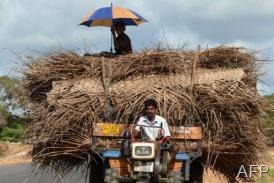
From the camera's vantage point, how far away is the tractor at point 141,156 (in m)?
6.16

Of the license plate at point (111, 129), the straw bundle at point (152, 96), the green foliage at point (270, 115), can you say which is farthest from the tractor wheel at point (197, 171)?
the license plate at point (111, 129)

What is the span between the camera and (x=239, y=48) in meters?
8.02

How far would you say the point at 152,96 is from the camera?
7.23 m

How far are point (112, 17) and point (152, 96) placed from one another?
2.51 m

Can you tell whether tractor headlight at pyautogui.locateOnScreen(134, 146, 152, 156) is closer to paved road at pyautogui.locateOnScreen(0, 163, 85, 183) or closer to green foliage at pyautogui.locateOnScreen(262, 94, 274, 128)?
paved road at pyautogui.locateOnScreen(0, 163, 85, 183)

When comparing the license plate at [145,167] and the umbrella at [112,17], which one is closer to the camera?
the license plate at [145,167]

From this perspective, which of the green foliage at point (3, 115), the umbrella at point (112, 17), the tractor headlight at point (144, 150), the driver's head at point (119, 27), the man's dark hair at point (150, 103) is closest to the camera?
the tractor headlight at point (144, 150)

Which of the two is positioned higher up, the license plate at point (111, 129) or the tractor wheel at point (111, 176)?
the license plate at point (111, 129)

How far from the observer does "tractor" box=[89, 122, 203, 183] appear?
6.16m

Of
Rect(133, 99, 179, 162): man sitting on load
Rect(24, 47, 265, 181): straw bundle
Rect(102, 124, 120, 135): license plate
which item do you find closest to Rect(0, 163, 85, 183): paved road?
Rect(24, 47, 265, 181): straw bundle

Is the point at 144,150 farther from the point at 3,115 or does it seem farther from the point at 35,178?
the point at 3,115

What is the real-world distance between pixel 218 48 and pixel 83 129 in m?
2.14

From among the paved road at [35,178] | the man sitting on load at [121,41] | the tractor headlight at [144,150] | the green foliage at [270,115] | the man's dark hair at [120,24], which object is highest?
the man's dark hair at [120,24]

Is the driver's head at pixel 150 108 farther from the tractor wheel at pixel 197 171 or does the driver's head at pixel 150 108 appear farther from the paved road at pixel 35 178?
the paved road at pixel 35 178
